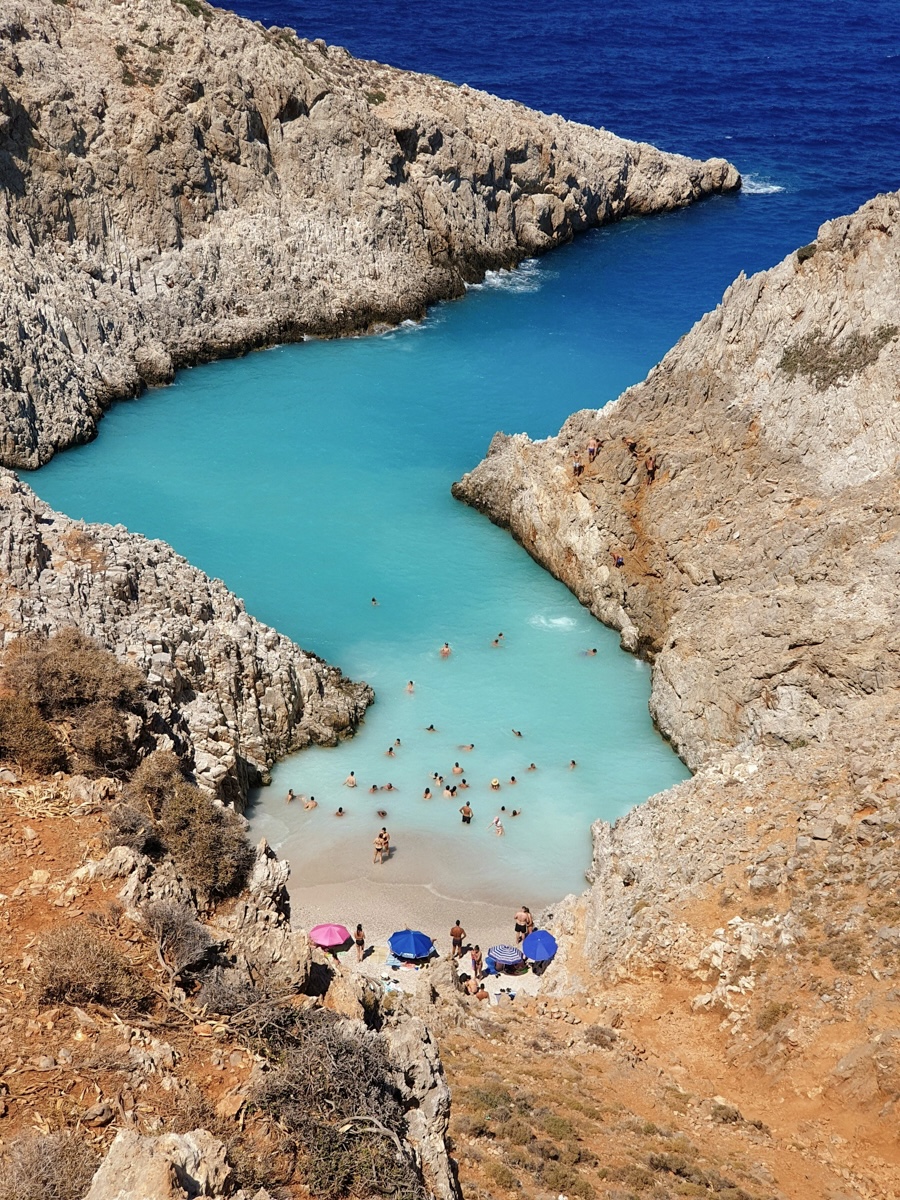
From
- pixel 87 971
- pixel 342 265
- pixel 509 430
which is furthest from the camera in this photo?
pixel 342 265

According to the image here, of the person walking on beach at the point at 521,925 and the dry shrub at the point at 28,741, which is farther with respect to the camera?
the person walking on beach at the point at 521,925

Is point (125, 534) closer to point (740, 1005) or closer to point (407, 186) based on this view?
point (740, 1005)

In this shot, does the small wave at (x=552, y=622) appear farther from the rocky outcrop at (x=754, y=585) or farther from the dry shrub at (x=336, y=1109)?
the dry shrub at (x=336, y=1109)

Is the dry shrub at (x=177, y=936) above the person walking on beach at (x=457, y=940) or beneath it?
above

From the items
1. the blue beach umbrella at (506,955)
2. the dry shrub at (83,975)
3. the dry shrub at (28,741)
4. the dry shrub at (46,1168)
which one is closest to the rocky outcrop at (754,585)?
the blue beach umbrella at (506,955)

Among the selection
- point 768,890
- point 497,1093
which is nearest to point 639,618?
point 768,890

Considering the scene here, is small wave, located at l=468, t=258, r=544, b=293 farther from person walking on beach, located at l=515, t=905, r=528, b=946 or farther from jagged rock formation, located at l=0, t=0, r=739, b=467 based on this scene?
person walking on beach, located at l=515, t=905, r=528, b=946

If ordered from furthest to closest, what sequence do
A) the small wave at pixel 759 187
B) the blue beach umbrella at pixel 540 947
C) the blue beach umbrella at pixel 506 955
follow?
the small wave at pixel 759 187, the blue beach umbrella at pixel 506 955, the blue beach umbrella at pixel 540 947
